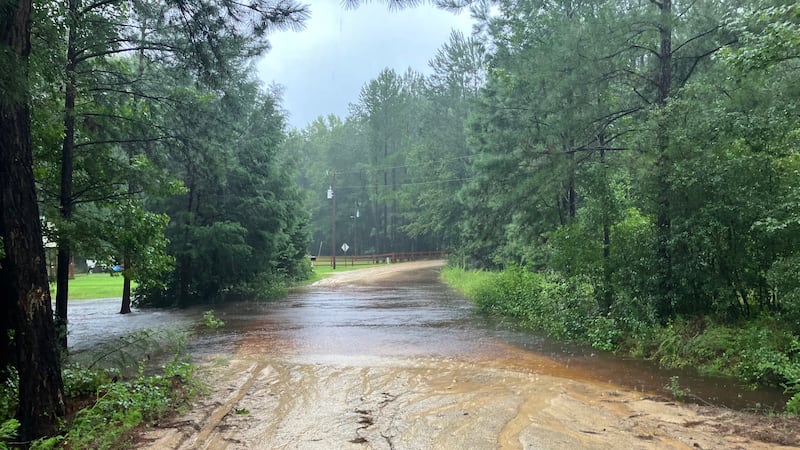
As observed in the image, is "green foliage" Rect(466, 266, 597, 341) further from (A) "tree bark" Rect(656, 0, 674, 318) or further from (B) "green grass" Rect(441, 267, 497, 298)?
(B) "green grass" Rect(441, 267, 497, 298)

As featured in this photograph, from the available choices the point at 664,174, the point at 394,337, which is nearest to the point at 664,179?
the point at 664,174

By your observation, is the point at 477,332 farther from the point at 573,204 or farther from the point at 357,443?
the point at 357,443

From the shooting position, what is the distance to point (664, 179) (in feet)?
31.4

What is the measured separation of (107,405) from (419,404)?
11.9 ft

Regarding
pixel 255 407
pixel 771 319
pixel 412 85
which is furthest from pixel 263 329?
pixel 412 85

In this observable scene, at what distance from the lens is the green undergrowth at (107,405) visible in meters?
4.95

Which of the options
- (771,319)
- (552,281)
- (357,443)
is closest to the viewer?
(357,443)

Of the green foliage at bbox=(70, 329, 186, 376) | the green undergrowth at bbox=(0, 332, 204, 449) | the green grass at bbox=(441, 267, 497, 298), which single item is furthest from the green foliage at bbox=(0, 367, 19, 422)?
the green grass at bbox=(441, 267, 497, 298)

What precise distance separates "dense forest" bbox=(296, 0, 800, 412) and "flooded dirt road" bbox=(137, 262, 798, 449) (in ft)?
5.70

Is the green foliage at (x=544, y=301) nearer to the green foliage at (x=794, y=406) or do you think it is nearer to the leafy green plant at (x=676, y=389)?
the leafy green plant at (x=676, y=389)

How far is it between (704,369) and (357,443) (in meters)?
6.14

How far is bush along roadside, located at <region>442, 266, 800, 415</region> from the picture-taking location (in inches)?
301

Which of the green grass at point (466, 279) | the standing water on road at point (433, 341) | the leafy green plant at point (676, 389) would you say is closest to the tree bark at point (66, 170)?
the standing water on road at point (433, 341)

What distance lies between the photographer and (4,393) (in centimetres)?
549
